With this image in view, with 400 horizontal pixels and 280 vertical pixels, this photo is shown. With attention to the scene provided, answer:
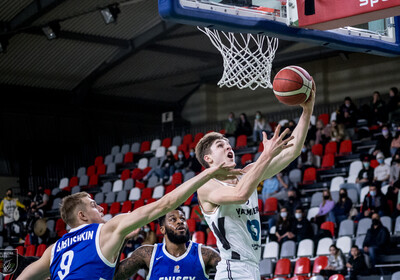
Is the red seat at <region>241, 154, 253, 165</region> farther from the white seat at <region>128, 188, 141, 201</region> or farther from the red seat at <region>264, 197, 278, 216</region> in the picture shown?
the white seat at <region>128, 188, 141, 201</region>

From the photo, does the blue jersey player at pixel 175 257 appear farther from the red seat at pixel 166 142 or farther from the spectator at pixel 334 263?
the red seat at pixel 166 142

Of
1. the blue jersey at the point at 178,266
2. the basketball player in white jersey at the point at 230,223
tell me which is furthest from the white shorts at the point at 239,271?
the blue jersey at the point at 178,266

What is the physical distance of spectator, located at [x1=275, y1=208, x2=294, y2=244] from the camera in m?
14.4

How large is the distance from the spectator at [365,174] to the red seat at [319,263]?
7.75 feet

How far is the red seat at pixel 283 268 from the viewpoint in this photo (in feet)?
45.1

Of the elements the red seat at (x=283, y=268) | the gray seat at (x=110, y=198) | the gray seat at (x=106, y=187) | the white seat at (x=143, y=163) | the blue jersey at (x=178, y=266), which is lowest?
the red seat at (x=283, y=268)

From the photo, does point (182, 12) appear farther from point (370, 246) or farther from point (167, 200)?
point (370, 246)

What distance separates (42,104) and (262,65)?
62.7 ft

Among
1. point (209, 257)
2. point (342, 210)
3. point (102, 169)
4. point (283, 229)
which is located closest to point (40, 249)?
point (102, 169)

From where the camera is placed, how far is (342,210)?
1455 centimetres

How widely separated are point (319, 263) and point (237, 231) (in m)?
8.49

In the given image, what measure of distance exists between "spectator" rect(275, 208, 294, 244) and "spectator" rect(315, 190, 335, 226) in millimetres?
607

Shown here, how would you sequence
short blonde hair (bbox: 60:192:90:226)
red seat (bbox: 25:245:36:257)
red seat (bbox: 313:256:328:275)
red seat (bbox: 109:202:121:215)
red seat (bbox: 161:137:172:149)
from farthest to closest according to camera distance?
red seat (bbox: 161:137:172:149)
red seat (bbox: 109:202:121:215)
red seat (bbox: 25:245:36:257)
red seat (bbox: 313:256:328:275)
short blonde hair (bbox: 60:192:90:226)

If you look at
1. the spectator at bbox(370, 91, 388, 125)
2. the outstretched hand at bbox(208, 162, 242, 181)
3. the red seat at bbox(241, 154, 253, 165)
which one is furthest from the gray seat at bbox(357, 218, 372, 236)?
the outstretched hand at bbox(208, 162, 242, 181)
